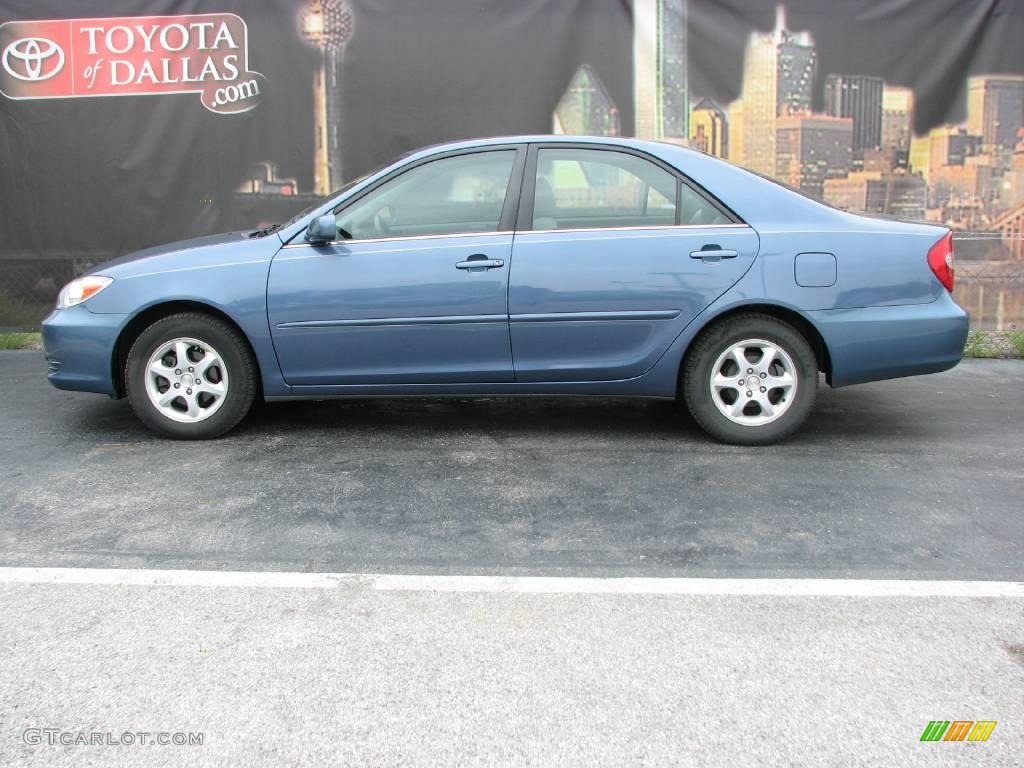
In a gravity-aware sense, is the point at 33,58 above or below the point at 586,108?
above

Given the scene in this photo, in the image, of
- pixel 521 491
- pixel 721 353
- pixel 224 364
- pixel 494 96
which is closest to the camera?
pixel 521 491

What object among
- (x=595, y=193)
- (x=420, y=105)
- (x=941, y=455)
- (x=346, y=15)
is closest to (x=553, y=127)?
(x=420, y=105)

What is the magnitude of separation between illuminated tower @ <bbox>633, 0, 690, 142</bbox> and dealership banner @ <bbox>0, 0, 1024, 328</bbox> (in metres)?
0.02

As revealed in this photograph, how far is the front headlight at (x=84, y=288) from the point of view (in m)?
5.25

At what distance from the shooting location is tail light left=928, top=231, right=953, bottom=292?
503 cm

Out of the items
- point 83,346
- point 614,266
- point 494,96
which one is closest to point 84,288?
point 83,346

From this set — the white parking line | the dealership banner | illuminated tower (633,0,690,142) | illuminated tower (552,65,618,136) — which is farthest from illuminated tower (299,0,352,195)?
the white parking line

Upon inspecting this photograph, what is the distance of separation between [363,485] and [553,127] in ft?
15.5

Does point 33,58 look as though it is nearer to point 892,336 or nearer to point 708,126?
point 708,126

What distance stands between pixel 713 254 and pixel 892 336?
3.29ft

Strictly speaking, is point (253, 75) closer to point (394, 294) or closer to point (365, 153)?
point (365, 153)

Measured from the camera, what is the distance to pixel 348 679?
2.89 meters

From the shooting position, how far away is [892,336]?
503 centimetres

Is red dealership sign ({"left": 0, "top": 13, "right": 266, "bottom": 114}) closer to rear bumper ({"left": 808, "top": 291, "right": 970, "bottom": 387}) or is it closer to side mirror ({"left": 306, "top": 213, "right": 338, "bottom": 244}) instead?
side mirror ({"left": 306, "top": 213, "right": 338, "bottom": 244})
